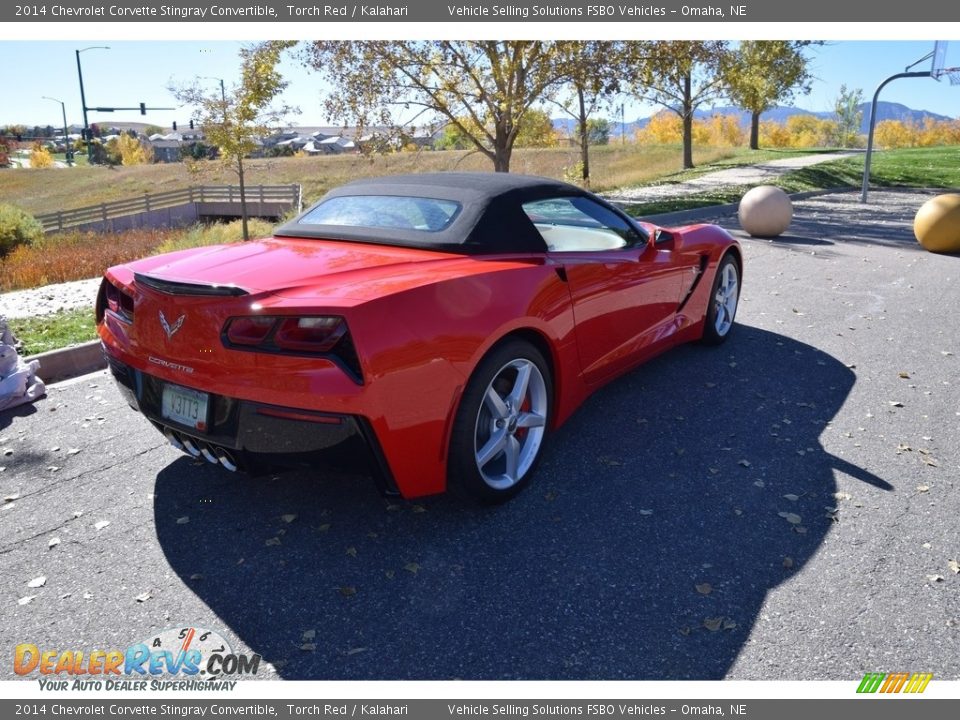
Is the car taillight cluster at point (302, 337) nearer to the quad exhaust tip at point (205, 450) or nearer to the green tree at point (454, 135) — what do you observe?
the quad exhaust tip at point (205, 450)

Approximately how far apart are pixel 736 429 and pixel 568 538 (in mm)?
1652

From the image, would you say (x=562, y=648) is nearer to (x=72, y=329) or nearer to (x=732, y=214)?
(x=72, y=329)

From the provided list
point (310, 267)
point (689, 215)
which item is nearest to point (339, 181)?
point (689, 215)

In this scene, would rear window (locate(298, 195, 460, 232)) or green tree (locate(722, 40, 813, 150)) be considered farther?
green tree (locate(722, 40, 813, 150))

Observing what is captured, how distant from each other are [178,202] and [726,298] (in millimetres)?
39029

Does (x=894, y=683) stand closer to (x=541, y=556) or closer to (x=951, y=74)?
(x=541, y=556)

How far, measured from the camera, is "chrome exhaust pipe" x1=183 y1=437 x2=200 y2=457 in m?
3.12

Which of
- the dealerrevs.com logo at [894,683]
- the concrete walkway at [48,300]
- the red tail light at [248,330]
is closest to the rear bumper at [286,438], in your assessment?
the red tail light at [248,330]

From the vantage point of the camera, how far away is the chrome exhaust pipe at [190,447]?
3.12 m

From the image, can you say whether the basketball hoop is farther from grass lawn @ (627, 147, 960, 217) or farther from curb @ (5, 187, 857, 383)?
curb @ (5, 187, 857, 383)

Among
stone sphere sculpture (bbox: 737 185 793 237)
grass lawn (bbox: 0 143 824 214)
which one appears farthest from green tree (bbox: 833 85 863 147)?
stone sphere sculpture (bbox: 737 185 793 237)

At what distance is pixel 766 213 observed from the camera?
11.5m

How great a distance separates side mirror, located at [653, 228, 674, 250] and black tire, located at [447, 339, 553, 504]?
1542 millimetres

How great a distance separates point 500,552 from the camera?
Result: 3.05 metres
